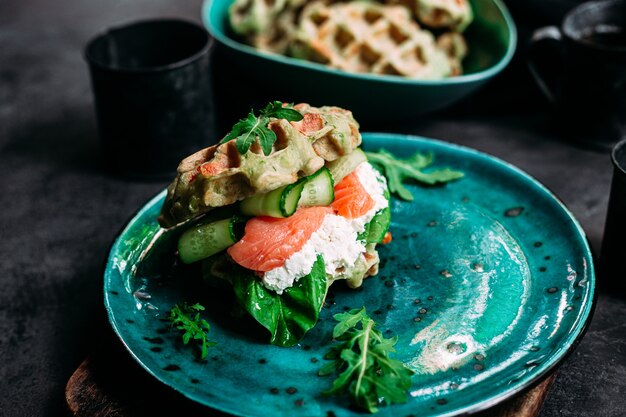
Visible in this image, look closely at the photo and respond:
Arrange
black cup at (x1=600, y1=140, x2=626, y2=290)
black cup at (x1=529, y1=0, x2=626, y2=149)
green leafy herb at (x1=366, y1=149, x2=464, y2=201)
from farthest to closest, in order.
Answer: black cup at (x1=529, y1=0, x2=626, y2=149)
green leafy herb at (x1=366, y1=149, x2=464, y2=201)
black cup at (x1=600, y1=140, x2=626, y2=290)

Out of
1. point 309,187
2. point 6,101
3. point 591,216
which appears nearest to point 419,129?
point 591,216

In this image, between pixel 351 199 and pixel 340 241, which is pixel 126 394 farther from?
pixel 351 199

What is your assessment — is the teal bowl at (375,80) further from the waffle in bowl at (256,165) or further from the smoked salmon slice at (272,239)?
the smoked salmon slice at (272,239)

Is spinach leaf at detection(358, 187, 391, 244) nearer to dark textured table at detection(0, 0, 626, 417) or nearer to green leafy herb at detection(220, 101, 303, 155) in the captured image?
green leafy herb at detection(220, 101, 303, 155)

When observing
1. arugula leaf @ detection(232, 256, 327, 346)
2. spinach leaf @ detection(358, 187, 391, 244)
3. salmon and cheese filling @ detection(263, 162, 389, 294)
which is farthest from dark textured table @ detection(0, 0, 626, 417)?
spinach leaf @ detection(358, 187, 391, 244)

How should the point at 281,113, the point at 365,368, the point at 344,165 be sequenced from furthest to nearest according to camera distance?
the point at 344,165 < the point at 281,113 < the point at 365,368

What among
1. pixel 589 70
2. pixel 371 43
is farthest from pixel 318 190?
pixel 589 70
